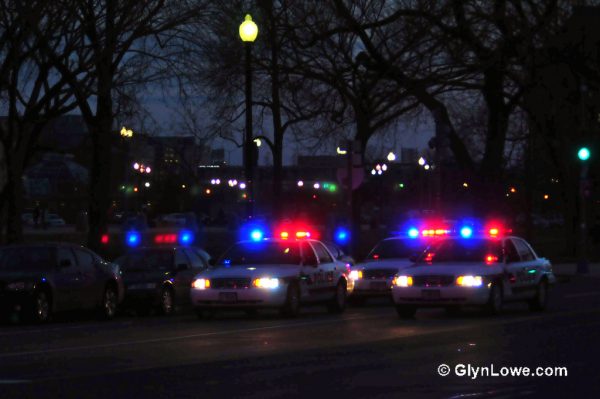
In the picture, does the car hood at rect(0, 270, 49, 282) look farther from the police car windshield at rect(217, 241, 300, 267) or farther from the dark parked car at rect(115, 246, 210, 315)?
the police car windshield at rect(217, 241, 300, 267)

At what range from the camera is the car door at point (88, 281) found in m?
23.5

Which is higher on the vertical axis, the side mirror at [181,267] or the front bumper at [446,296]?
the side mirror at [181,267]

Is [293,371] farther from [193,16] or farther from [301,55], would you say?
[301,55]

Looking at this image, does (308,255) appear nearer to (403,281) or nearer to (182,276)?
(403,281)

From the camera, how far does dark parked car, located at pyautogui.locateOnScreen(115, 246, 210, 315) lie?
25.1m

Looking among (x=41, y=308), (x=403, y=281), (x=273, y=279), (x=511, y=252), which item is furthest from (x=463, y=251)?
(x=41, y=308)

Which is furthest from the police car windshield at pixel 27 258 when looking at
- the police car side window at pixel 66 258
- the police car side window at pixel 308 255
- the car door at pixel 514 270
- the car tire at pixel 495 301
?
the car door at pixel 514 270

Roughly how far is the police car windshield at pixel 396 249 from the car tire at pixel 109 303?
254 inches

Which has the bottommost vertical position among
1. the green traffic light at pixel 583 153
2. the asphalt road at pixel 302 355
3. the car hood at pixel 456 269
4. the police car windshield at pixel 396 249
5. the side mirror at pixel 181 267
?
the asphalt road at pixel 302 355

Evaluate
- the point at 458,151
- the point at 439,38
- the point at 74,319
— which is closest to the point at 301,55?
the point at 439,38

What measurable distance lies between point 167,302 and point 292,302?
335cm

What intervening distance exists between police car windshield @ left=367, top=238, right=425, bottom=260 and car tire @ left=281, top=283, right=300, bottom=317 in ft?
17.1

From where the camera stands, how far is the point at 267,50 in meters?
37.7

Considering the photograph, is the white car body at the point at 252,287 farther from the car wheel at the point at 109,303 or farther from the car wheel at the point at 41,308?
the car wheel at the point at 41,308
